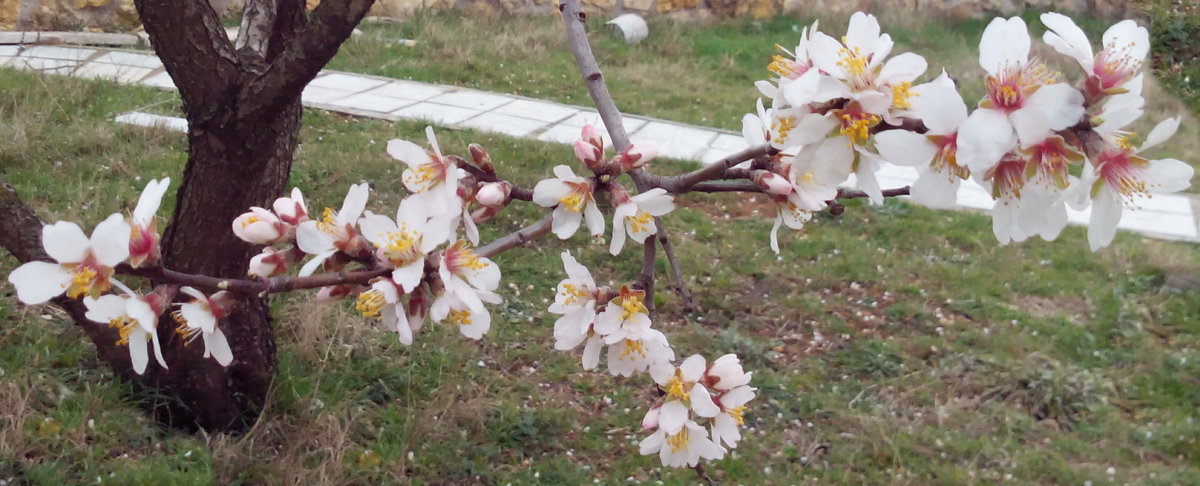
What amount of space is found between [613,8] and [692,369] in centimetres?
770

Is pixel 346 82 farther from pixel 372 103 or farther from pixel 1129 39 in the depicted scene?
pixel 1129 39

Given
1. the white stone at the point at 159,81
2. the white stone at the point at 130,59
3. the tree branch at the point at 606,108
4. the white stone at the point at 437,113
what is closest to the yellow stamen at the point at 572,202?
the tree branch at the point at 606,108

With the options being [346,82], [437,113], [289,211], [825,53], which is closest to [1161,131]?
[825,53]

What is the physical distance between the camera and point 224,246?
2.60 metres

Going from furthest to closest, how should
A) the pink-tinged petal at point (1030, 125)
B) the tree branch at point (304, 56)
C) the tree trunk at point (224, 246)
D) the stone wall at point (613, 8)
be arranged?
the stone wall at point (613, 8) < the tree trunk at point (224, 246) < the tree branch at point (304, 56) < the pink-tinged petal at point (1030, 125)

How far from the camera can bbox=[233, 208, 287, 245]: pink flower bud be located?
1136mm

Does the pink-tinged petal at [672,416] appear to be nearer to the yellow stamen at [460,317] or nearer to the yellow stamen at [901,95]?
the yellow stamen at [460,317]

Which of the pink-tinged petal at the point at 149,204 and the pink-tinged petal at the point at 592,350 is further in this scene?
the pink-tinged petal at the point at 592,350

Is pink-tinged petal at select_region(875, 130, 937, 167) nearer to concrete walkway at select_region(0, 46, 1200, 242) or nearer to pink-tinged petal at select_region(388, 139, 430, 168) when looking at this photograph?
pink-tinged petal at select_region(388, 139, 430, 168)

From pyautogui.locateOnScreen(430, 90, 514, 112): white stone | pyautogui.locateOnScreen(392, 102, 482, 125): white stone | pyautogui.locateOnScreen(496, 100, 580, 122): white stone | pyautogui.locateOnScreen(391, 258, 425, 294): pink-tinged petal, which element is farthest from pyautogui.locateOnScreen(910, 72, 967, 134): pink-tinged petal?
pyautogui.locateOnScreen(430, 90, 514, 112): white stone

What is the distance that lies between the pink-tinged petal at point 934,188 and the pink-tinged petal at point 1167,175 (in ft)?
0.58

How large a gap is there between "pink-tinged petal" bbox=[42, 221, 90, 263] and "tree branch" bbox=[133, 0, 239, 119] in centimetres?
138

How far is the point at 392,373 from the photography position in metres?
3.33

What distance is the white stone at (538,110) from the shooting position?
6254mm
